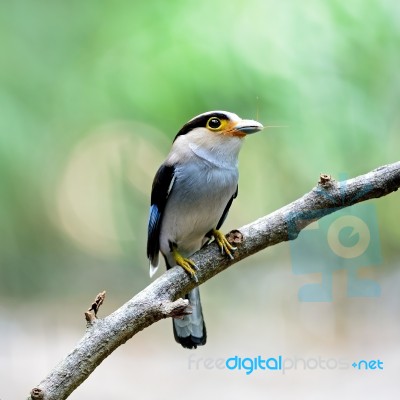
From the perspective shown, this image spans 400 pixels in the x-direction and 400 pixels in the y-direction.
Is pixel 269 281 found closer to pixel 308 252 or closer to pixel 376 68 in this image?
pixel 308 252

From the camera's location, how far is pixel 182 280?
1.24 meters

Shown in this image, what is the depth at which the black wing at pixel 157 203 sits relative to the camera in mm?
1366

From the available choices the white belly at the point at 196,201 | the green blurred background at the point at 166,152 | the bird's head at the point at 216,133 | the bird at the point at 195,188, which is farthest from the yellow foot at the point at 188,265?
the green blurred background at the point at 166,152

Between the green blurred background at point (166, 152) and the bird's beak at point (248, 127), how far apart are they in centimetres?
40

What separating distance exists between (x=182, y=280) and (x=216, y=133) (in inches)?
12.0

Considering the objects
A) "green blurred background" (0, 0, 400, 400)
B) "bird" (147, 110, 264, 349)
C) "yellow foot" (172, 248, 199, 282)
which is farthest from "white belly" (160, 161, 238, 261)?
"green blurred background" (0, 0, 400, 400)

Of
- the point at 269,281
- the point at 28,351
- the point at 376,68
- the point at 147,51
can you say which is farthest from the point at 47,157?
the point at 376,68

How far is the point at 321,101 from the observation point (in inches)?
68.9

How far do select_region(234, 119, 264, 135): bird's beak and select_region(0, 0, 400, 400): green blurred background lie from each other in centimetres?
40

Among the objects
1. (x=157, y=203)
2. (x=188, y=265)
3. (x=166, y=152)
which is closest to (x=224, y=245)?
(x=188, y=265)

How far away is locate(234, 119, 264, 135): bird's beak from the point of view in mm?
1230

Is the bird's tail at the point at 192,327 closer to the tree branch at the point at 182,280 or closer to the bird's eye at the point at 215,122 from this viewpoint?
the tree branch at the point at 182,280

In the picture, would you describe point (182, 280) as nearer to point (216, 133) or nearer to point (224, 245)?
point (224, 245)

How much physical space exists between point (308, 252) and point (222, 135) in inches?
20.2
